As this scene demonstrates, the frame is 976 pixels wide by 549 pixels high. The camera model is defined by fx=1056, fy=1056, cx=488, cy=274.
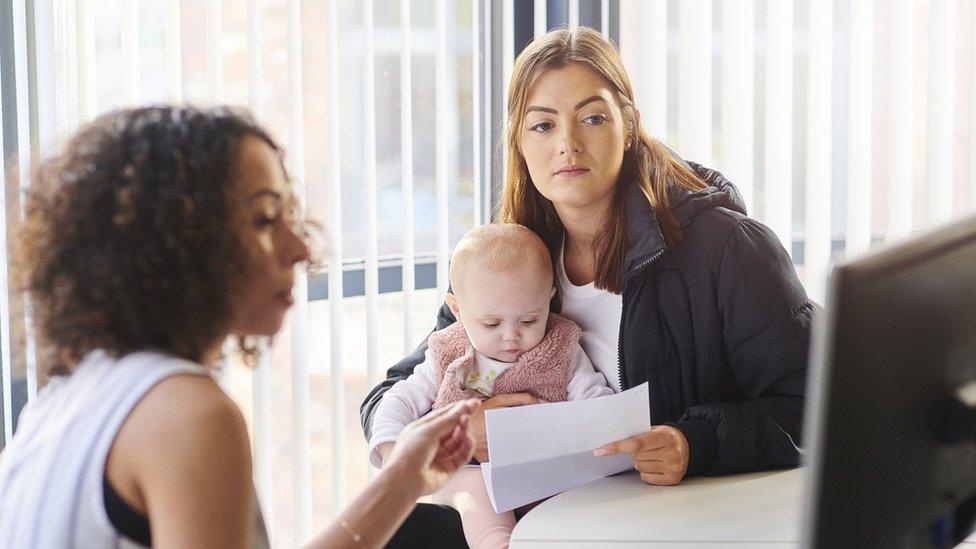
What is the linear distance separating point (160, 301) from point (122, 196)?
0.12 meters

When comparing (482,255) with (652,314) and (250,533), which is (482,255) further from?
(250,533)

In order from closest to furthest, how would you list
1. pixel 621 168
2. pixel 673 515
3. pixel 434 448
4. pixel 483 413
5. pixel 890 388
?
1. pixel 890 388
2. pixel 434 448
3. pixel 673 515
4. pixel 483 413
5. pixel 621 168

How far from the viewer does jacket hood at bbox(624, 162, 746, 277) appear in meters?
2.04

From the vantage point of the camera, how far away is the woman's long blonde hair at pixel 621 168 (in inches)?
84.4

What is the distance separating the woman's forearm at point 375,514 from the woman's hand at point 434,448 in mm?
17

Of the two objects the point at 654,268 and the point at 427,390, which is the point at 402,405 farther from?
the point at 654,268

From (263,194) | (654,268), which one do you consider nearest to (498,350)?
(654,268)

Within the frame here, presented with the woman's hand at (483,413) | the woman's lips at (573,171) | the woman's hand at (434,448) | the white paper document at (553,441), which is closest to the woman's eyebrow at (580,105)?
the woman's lips at (573,171)

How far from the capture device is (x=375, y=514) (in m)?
1.27

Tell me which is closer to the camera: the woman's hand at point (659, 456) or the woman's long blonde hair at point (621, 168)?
the woman's hand at point (659, 456)

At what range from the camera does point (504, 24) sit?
9.92ft

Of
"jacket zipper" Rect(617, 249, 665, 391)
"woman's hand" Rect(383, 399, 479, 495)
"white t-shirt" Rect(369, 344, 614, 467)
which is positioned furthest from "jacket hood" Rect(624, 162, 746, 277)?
"woman's hand" Rect(383, 399, 479, 495)

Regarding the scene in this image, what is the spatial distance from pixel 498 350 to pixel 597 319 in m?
0.22

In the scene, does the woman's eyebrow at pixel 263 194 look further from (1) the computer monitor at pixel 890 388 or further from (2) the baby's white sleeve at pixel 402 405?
(2) the baby's white sleeve at pixel 402 405
